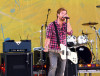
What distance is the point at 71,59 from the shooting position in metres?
5.03

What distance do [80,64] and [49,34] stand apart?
4.07 feet

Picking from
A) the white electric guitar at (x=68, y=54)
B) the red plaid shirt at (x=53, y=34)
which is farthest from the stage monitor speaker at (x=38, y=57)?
the red plaid shirt at (x=53, y=34)

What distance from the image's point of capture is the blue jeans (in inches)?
182

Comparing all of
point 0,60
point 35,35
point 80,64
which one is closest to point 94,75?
point 80,64

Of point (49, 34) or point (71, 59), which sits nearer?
point (49, 34)

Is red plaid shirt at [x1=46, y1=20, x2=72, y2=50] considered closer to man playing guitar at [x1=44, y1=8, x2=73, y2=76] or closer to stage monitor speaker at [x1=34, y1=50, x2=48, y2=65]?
man playing guitar at [x1=44, y1=8, x2=73, y2=76]

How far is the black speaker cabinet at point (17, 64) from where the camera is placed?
4754 mm

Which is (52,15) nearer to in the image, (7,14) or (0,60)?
(7,14)

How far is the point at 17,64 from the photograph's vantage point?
4.79 m

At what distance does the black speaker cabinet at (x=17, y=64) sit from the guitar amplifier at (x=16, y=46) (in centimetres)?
12

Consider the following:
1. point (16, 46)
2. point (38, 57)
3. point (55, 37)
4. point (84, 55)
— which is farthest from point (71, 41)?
point (16, 46)

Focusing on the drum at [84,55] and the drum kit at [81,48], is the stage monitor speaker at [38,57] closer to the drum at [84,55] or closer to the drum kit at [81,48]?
the drum kit at [81,48]

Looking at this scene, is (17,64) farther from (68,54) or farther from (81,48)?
(81,48)

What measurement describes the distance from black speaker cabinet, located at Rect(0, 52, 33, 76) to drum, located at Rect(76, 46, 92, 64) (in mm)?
1245
